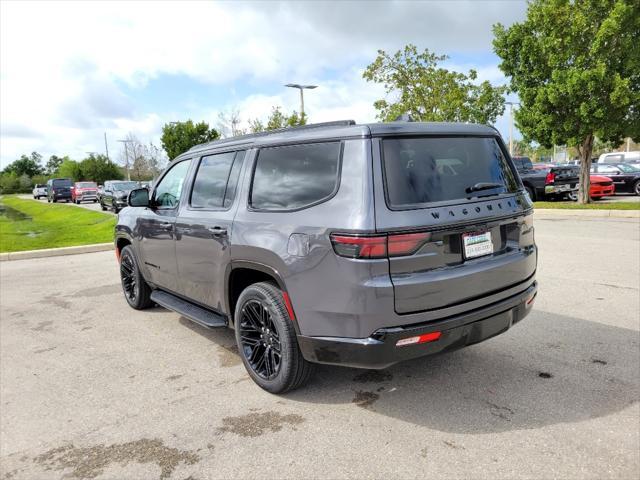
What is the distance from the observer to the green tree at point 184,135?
38.9 m

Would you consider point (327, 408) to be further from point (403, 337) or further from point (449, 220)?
point (449, 220)

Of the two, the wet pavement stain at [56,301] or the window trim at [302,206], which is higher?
the window trim at [302,206]

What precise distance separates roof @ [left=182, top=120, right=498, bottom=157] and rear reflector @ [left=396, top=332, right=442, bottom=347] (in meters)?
1.22

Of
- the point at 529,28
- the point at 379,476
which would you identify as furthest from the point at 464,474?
the point at 529,28

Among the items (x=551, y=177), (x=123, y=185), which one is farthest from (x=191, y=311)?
(x=123, y=185)

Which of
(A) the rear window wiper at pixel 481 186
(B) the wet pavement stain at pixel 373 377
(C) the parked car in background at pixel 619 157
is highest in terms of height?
(C) the parked car in background at pixel 619 157

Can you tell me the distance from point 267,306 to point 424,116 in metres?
23.7

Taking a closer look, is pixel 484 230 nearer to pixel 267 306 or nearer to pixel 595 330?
pixel 267 306

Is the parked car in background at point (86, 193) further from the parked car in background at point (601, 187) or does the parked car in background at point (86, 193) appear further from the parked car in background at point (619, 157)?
the parked car in background at point (619, 157)

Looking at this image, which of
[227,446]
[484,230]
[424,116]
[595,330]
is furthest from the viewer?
[424,116]

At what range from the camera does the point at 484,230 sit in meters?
3.07

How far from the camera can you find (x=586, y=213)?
47.0 ft

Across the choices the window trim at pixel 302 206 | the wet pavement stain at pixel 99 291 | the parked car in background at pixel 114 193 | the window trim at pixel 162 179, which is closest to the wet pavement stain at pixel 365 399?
the window trim at pixel 302 206

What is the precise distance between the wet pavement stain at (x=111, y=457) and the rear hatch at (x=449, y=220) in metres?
1.55
